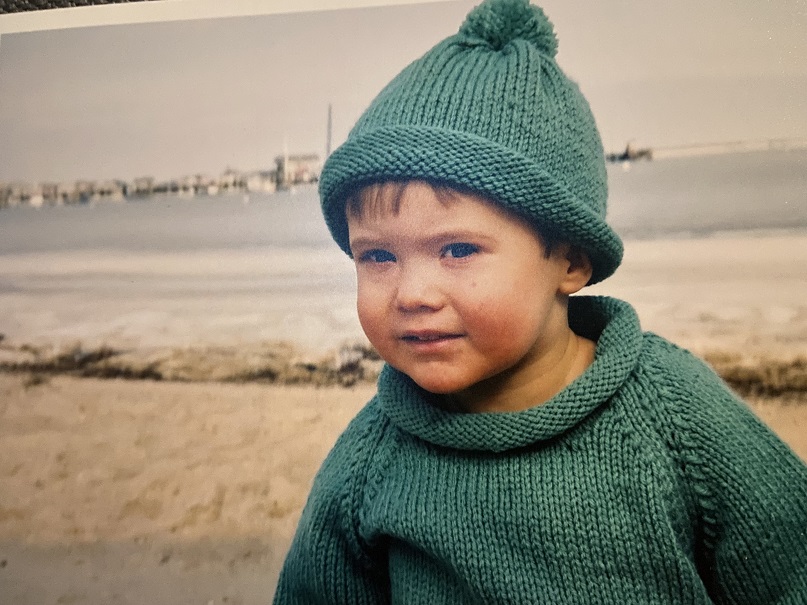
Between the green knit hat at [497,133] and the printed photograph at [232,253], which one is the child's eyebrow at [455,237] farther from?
the printed photograph at [232,253]

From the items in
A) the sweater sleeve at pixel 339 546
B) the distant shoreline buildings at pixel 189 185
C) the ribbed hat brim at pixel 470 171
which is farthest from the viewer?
the distant shoreline buildings at pixel 189 185

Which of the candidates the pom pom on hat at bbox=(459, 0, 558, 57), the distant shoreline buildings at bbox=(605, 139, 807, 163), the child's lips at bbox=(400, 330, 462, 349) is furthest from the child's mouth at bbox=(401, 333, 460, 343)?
the distant shoreline buildings at bbox=(605, 139, 807, 163)

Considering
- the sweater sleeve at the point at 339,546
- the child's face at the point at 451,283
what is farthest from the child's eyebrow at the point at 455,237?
the sweater sleeve at the point at 339,546

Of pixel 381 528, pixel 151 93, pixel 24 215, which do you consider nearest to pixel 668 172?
pixel 381 528

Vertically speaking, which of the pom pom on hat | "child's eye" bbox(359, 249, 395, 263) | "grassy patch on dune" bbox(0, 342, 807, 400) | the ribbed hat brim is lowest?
"grassy patch on dune" bbox(0, 342, 807, 400)

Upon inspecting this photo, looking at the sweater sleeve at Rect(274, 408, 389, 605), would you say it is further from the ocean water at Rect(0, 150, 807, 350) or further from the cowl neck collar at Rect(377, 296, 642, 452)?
the ocean water at Rect(0, 150, 807, 350)

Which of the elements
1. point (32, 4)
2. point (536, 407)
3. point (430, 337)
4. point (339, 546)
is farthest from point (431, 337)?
point (32, 4)
